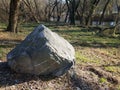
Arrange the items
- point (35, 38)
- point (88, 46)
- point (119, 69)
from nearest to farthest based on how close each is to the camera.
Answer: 1. point (35, 38)
2. point (119, 69)
3. point (88, 46)

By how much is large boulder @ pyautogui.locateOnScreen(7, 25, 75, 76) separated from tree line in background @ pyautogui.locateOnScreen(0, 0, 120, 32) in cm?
608

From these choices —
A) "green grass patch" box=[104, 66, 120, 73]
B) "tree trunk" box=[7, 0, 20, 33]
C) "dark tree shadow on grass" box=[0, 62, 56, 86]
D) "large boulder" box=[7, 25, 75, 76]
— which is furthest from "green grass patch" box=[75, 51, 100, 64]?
"tree trunk" box=[7, 0, 20, 33]

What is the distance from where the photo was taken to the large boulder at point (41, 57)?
648 cm

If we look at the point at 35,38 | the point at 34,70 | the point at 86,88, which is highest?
the point at 35,38

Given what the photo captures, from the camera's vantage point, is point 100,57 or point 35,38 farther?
point 100,57

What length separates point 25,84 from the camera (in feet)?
20.8

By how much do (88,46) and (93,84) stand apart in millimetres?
4573

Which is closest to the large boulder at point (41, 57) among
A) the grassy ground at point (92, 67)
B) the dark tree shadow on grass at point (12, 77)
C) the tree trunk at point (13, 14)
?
the dark tree shadow on grass at point (12, 77)

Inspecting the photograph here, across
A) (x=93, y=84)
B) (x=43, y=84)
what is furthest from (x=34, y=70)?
(x=93, y=84)

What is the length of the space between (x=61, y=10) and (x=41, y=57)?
132ft

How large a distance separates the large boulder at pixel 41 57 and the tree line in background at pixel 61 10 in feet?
19.9

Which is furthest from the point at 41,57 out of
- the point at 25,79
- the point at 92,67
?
the point at 92,67

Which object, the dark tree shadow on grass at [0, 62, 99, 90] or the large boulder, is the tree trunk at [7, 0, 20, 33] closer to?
the dark tree shadow on grass at [0, 62, 99, 90]

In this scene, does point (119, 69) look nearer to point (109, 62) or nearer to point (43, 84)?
point (109, 62)
